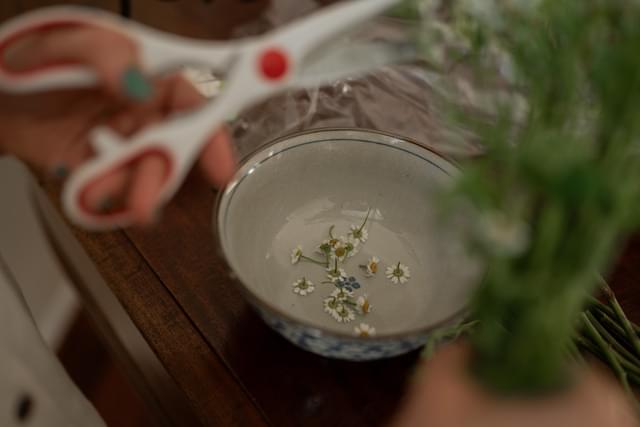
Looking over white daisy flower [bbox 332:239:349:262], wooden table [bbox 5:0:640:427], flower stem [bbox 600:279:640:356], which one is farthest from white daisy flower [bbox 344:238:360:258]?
flower stem [bbox 600:279:640:356]

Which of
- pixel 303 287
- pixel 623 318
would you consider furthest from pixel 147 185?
pixel 623 318

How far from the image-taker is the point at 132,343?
65 centimetres

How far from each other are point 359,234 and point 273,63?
276 mm

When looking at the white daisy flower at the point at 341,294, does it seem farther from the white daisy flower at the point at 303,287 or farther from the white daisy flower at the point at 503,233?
the white daisy flower at the point at 503,233

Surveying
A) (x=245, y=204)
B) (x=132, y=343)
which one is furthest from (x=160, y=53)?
(x=132, y=343)

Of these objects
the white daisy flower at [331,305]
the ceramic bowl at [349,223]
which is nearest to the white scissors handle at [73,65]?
the ceramic bowl at [349,223]

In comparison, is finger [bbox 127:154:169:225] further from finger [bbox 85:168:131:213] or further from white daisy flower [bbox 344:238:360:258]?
white daisy flower [bbox 344:238:360:258]

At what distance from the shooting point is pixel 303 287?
0.59 m

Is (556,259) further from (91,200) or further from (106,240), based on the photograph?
(106,240)

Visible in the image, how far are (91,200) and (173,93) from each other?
0.12m

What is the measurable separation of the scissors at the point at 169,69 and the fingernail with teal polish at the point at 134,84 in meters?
0.02

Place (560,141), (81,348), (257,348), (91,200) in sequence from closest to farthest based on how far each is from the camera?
(560,141) → (91,200) → (257,348) → (81,348)

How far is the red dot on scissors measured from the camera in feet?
1.30

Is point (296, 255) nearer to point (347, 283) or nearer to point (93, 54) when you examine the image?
point (347, 283)
